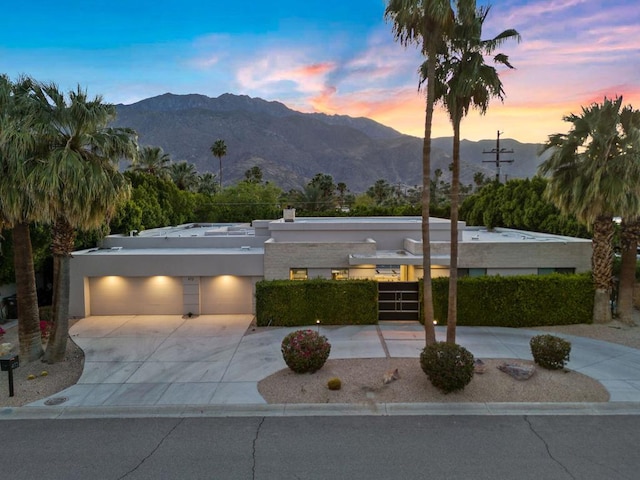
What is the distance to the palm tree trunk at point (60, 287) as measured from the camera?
1212 cm

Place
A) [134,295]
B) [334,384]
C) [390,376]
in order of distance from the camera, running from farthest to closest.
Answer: [134,295], [390,376], [334,384]

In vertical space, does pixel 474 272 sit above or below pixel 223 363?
above

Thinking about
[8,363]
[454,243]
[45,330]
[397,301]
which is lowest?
[45,330]

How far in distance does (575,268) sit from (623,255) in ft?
7.62

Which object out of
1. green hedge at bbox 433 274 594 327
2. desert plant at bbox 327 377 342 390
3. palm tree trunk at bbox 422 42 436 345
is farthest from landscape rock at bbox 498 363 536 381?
green hedge at bbox 433 274 594 327

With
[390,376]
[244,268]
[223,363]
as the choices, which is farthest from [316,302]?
[390,376]

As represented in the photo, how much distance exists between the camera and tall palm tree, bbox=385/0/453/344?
10227 mm

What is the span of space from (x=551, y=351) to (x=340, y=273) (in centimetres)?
978

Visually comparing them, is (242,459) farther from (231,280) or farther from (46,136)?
(231,280)

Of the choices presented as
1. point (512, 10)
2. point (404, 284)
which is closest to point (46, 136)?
point (404, 284)

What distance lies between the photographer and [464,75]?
11164 millimetres

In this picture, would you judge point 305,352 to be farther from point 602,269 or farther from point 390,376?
point 602,269

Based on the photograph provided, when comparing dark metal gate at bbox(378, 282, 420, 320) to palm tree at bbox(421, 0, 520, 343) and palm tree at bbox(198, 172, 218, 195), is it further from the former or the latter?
palm tree at bbox(198, 172, 218, 195)

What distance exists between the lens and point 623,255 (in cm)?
1620
